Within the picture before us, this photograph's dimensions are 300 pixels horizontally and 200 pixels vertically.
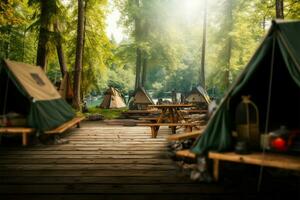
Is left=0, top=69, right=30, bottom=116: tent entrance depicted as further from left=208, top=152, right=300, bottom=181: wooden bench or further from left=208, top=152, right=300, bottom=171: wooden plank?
left=208, top=152, right=300, bottom=171: wooden plank

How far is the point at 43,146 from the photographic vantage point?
920 cm

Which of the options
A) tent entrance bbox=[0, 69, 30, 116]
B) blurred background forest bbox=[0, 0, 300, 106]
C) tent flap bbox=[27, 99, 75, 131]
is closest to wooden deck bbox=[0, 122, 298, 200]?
tent flap bbox=[27, 99, 75, 131]

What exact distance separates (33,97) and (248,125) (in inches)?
240

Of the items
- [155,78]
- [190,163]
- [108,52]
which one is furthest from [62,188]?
[155,78]

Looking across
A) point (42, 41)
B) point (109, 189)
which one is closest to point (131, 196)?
point (109, 189)

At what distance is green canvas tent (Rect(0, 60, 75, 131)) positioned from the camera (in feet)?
29.7

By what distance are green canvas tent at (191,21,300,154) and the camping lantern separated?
0.16 meters

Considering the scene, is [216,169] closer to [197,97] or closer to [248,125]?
[248,125]

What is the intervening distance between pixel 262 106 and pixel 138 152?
11.0 ft

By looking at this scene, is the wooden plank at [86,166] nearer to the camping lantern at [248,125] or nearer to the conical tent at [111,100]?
the camping lantern at [248,125]

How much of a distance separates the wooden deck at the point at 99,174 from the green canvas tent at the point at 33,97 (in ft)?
2.78

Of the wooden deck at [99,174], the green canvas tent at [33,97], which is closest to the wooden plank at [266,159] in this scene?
the wooden deck at [99,174]

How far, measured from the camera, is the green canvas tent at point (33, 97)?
9047 mm

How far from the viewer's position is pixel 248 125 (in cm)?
575
